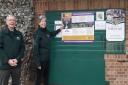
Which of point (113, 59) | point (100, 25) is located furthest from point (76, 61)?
point (100, 25)

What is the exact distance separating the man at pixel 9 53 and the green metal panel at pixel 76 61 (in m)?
1.94

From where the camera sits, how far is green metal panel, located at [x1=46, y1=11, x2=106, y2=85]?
10.9m

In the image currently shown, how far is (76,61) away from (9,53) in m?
2.23

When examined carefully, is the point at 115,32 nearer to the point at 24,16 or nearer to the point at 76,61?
the point at 76,61

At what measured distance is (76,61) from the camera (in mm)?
11109

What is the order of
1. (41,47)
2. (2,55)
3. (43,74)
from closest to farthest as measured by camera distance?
1. (2,55)
2. (41,47)
3. (43,74)

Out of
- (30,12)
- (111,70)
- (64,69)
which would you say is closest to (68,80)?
(64,69)

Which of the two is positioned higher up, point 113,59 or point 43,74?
point 113,59

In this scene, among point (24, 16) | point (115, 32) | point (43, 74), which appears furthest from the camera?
point (24, 16)

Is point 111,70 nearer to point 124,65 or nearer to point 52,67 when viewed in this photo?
point 124,65

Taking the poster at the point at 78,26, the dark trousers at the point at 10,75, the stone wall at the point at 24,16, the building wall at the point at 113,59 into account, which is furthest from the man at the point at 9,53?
the building wall at the point at 113,59

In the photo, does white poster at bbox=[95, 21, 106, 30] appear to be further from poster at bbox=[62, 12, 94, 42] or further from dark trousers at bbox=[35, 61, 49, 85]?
dark trousers at bbox=[35, 61, 49, 85]

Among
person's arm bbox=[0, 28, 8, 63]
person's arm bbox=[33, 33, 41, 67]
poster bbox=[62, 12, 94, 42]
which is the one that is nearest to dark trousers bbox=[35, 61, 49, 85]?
person's arm bbox=[33, 33, 41, 67]

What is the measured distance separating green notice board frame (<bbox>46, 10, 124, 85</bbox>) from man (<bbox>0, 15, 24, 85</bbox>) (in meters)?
1.94
